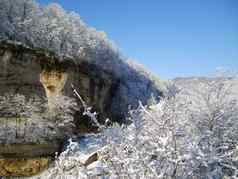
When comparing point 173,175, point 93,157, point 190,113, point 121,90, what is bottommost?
point 93,157

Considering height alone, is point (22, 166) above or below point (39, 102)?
below

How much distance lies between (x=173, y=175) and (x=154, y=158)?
0.26 meters

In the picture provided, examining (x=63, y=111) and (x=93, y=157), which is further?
(x=63, y=111)

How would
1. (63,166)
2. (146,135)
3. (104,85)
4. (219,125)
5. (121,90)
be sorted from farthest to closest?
(121,90), (104,85), (219,125), (63,166), (146,135)

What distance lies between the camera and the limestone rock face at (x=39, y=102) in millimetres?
24219

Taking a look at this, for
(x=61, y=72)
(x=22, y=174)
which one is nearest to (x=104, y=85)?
(x=61, y=72)

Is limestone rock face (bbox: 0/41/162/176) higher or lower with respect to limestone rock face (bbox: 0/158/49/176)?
higher

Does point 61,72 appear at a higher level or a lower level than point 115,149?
higher

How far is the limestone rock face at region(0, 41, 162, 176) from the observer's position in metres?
24.2

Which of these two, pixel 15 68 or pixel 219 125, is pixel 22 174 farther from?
pixel 219 125

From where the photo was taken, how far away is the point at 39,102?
3025 cm

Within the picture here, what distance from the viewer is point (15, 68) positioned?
102 ft

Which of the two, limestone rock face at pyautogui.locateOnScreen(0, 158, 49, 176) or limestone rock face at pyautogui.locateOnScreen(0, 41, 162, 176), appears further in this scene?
limestone rock face at pyautogui.locateOnScreen(0, 41, 162, 176)

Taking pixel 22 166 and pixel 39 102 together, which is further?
pixel 39 102
